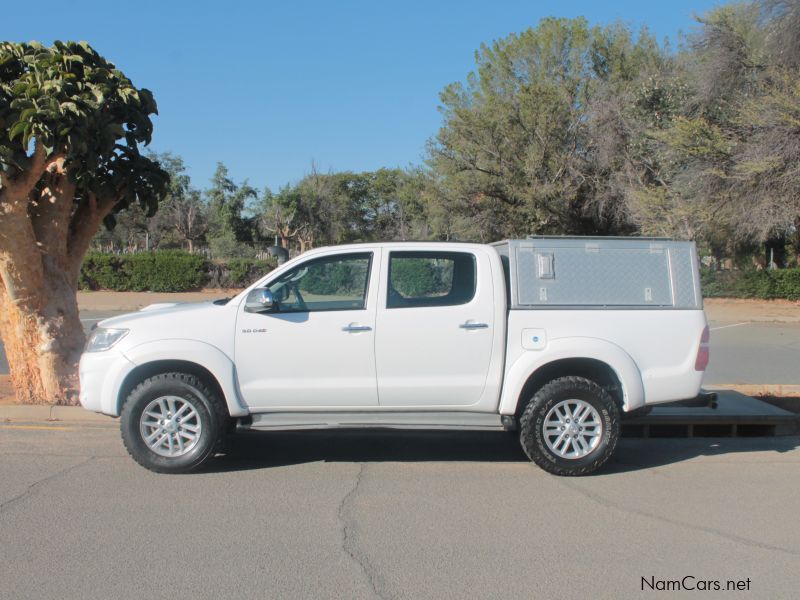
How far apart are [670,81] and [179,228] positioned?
3391 cm

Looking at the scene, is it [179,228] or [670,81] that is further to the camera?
[179,228]

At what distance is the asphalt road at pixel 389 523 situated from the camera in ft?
13.9

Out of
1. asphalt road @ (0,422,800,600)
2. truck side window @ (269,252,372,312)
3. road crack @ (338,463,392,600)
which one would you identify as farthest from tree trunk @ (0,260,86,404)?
road crack @ (338,463,392,600)

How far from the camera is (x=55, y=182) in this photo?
8219 mm

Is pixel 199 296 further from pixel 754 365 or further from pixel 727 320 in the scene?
pixel 754 365

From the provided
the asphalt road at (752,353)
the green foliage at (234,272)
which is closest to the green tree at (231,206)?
the green foliage at (234,272)

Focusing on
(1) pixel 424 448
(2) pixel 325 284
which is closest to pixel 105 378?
(2) pixel 325 284

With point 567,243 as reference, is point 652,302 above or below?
below

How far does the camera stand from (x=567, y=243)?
6535 millimetres

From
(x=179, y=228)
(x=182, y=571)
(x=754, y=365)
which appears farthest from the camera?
(x=179, y=228)

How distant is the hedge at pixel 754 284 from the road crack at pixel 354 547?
2421 cm

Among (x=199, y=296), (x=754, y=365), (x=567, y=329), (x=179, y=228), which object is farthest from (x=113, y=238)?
(x=567, y=329)

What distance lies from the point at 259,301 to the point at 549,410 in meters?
2.60

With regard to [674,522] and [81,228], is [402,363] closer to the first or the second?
[674,522]
